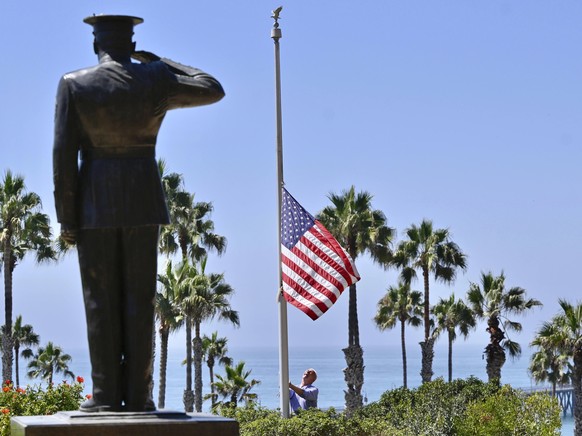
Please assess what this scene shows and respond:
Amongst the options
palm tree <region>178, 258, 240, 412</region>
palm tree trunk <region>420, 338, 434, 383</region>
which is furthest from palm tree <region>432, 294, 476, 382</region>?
palm tree <region>178, 258, 240, 412</region>

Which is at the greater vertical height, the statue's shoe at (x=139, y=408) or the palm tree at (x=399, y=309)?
the palm tree at (x=399, y=309)

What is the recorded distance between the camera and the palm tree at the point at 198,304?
45.0m

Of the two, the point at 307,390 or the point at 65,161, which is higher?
the point at 65,161

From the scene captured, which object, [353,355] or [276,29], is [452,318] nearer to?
[353,355]

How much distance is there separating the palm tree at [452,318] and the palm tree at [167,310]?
13393 mm

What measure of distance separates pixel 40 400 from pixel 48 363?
48717 mm

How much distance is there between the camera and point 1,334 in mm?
46906

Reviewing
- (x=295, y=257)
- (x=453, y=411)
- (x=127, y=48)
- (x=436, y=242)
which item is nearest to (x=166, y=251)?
(x=436, y=242)

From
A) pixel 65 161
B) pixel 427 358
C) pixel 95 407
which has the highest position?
pixel 427 358

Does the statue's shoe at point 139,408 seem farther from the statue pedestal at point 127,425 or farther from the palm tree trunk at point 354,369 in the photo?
the palm tree trunk at point 354,369

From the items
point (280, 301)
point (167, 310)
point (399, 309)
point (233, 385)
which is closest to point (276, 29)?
point (280, 301)

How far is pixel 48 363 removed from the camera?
2514 inches

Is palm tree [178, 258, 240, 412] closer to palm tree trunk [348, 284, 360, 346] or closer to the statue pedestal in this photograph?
palm tree trunk [348, 284, 360, 346]

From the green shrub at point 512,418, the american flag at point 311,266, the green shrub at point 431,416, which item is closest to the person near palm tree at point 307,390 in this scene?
the green shrub at point 431,416
